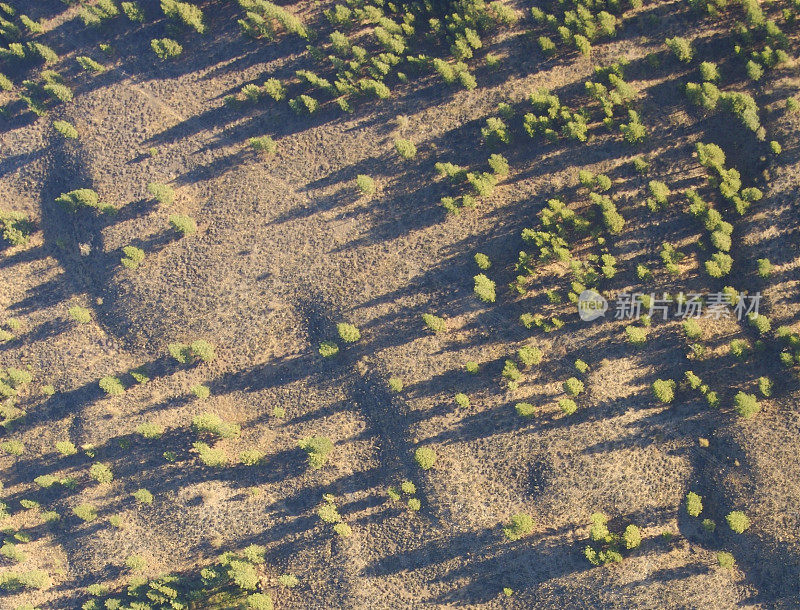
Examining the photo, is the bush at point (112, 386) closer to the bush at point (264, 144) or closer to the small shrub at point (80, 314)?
the small shrub at point (80, 314)

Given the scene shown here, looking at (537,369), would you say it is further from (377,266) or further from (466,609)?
(466,609)

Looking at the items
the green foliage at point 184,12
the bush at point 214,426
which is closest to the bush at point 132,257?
the bush at point 214,426

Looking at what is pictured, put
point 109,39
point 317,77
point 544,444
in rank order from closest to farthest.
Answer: point 544,444
point 317,77
point 109,39

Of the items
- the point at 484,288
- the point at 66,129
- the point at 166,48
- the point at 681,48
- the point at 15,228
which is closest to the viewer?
the point at 681,48

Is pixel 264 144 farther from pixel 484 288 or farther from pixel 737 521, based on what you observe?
pixel 737 521

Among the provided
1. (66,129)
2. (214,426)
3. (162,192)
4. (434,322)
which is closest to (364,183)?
(434,322)

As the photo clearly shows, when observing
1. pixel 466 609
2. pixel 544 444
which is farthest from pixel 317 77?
pixel 466 609
